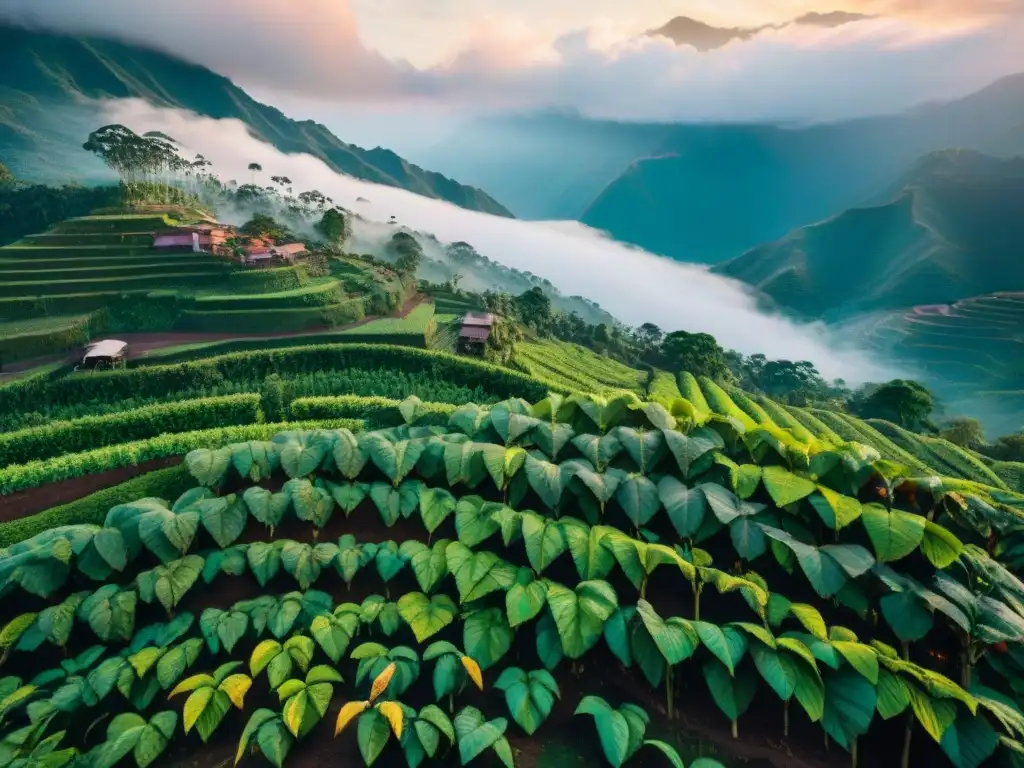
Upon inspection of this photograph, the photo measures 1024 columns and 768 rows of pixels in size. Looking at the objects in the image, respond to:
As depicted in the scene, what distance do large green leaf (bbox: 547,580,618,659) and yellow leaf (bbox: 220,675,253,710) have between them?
75.9 inches

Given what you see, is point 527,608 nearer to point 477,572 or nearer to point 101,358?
point 477,572

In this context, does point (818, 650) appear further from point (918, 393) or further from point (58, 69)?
point (58, 69)

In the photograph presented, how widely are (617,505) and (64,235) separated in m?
30.5

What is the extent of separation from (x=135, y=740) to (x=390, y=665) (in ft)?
4.79

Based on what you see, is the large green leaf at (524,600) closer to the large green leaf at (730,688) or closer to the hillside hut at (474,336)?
the large green leaf at (730,688)

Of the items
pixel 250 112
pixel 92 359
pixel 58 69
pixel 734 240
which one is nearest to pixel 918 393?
pixel 92 359

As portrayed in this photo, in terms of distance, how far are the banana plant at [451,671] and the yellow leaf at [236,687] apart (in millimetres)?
1111

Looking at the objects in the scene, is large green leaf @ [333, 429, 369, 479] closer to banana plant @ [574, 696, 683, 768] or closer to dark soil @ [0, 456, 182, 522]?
banana plant @ [574, 696, 683, 768]

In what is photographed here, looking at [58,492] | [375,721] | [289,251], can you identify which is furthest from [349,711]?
[289,251]

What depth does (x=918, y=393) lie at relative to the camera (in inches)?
1180

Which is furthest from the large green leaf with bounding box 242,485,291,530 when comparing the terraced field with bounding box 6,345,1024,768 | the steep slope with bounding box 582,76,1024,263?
the steep slope with bounding box 582,76,1024,263

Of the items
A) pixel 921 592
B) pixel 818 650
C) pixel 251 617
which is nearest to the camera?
pixel 818 650

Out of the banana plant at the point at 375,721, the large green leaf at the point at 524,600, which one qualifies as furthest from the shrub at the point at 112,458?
the banana plant at the point at 375,721

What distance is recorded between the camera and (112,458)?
320 inches
